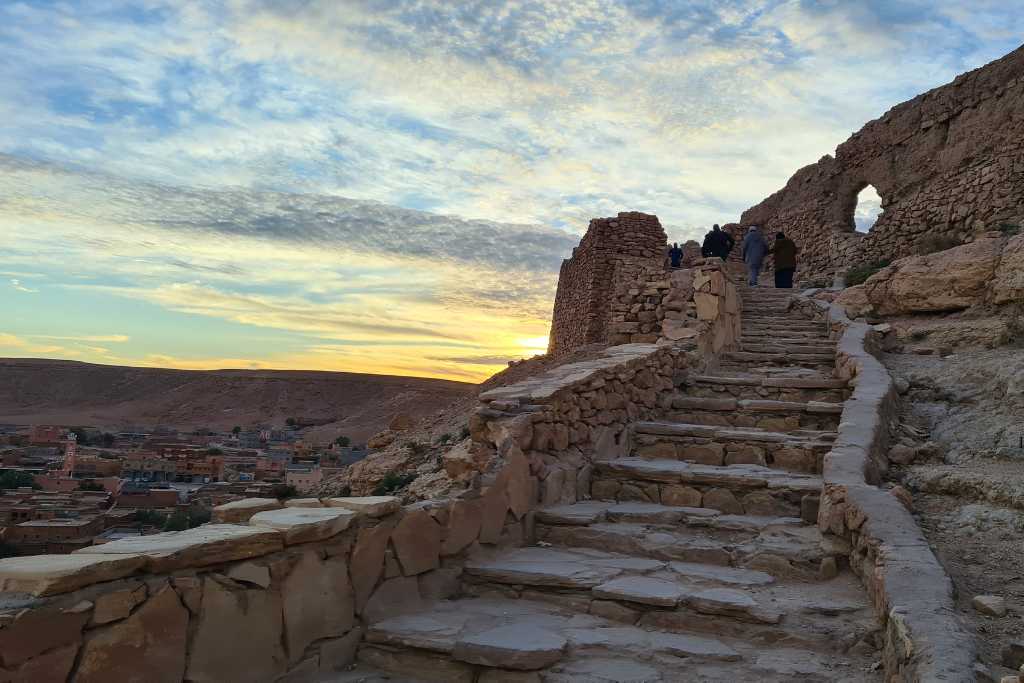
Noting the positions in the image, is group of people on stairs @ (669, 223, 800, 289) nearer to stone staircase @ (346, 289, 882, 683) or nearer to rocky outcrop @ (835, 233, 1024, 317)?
rocky outcrop @ (835, 233, 1024, 317)

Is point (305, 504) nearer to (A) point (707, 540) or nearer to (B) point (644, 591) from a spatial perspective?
(B) point (644, 591)

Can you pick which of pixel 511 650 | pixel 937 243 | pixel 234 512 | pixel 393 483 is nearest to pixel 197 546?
pixel 234 512

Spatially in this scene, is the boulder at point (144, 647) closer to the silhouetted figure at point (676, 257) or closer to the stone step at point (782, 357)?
the stone step at point (782, 357)

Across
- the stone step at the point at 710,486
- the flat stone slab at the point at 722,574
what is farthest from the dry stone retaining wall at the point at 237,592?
the stone step at the point at 710,486

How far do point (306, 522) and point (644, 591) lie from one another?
5.64 feet

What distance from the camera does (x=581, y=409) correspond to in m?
5.49

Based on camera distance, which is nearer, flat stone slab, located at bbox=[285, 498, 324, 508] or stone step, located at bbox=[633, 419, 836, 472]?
flat stone slab, located at bbox=[285, 498, 324, 508]

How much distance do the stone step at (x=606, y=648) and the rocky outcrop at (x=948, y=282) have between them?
7154 millimetres

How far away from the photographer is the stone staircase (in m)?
3.14

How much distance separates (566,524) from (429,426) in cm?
993

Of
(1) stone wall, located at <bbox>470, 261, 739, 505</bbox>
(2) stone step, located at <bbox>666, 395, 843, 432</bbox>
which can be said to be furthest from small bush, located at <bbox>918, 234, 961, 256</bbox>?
(2) stone step, located at <bbox>666, 395, 843, 432</bbox>

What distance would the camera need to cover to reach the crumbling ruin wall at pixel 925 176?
1416 cm

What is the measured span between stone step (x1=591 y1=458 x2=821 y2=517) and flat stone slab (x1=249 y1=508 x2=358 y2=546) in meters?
2.51

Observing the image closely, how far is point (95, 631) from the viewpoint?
91.3 inches
